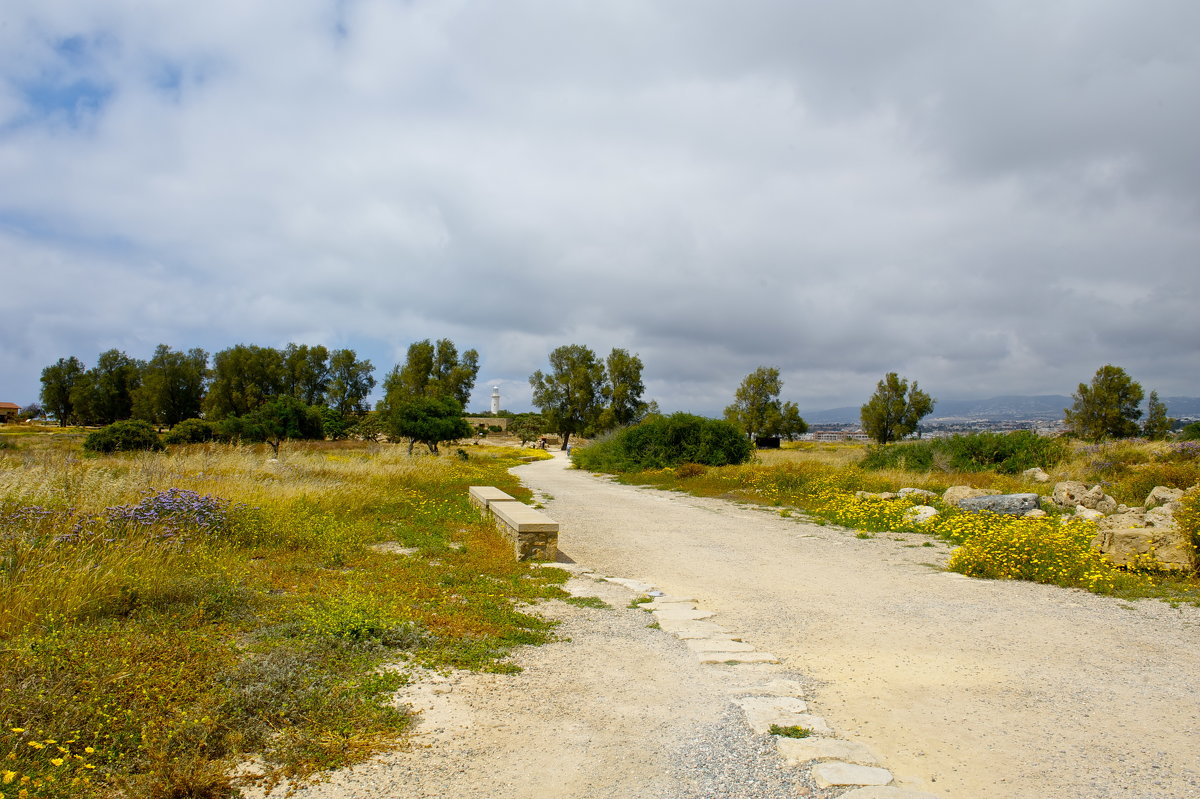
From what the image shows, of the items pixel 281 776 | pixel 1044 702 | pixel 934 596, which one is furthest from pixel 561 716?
pixel 934 596

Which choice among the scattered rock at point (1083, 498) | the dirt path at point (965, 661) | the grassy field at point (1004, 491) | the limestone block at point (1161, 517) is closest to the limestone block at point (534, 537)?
the dirt path at point (965, 661)

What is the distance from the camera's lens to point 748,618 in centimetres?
643

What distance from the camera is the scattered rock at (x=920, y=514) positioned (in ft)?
39.7

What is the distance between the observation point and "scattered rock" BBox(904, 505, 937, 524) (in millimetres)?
12109

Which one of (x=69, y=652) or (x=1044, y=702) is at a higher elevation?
(x=69, y=652)

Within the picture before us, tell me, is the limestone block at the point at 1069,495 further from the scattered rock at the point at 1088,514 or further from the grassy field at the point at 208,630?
the grassy field at the point at 208,630

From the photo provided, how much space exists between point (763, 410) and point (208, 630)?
160ft

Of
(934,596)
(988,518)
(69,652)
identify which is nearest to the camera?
(69,652)

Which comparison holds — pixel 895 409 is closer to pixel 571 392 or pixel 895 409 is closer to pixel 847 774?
pixel 571 392

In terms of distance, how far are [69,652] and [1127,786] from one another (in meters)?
5.62

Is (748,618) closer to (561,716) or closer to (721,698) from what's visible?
(721,698)

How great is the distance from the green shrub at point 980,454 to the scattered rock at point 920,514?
32.3 ft

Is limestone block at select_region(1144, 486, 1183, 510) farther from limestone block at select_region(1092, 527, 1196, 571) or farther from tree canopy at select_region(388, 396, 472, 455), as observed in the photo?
tree canopy at select_region(388, 396, 472, 455)

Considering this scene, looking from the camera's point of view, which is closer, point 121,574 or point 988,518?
point 121,574
